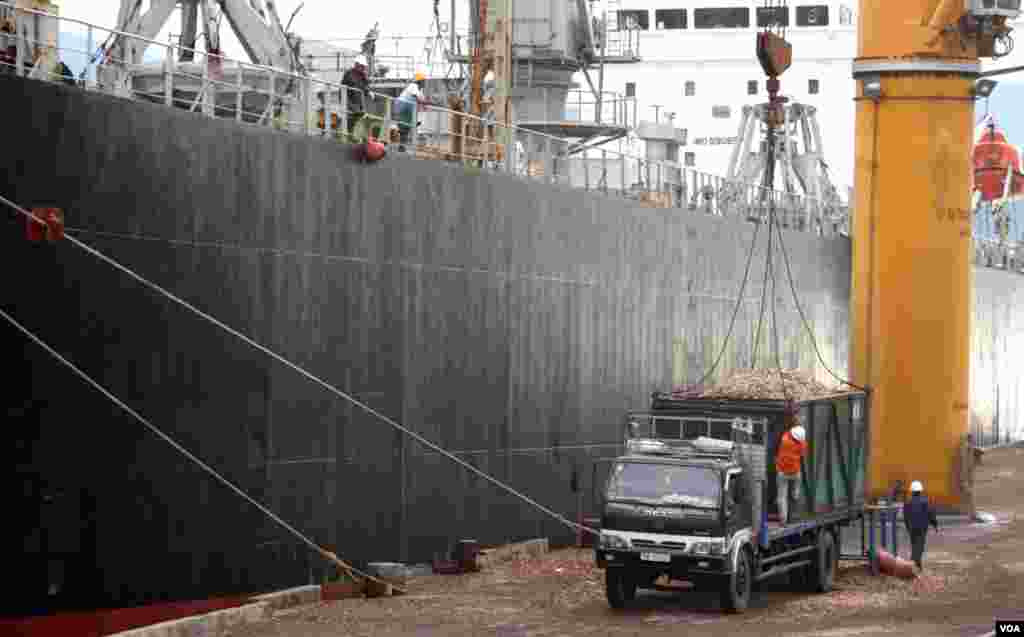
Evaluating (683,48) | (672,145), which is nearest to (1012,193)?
(683,48)

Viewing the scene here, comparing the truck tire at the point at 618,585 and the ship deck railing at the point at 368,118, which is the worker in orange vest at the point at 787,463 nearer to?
the truck tire at the point at 618,585

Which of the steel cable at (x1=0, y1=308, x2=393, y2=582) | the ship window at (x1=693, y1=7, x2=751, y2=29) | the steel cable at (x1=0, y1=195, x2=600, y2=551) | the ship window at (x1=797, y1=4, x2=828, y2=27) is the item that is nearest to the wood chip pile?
the steel cable at (x1=0, y1=195, x2=600, y2=551)

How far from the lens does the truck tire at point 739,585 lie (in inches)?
802

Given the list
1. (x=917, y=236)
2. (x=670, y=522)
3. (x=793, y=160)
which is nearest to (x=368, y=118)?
(x=670, y=522)

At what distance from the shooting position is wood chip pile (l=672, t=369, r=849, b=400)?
918 inches

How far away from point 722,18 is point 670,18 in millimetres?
1701

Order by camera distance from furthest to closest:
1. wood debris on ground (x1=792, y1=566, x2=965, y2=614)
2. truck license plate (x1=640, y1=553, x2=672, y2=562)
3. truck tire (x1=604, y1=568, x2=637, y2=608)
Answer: wood debris on ground (x1=792, y1=566, x2=965, y2=614) → truck tire (x1=604, y1=568, x2=637, y2=608) → truck license plate (x1=640, y1=553, x2=672, y2=562)

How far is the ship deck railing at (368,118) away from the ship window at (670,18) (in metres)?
15.4

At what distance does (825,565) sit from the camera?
919 inches

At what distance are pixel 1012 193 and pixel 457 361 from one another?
5355 centimetres

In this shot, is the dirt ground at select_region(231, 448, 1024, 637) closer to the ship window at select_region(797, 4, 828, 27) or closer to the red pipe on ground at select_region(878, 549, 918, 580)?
the red pipe on ground at select_region(878, 549, 918, 580)

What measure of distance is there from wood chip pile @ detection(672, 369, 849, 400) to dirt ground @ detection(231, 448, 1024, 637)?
8.52ft

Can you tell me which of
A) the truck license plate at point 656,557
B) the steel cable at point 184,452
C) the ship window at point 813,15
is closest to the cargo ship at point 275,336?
the steel cable at point 184,452

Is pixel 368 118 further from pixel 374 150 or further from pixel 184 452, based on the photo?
pixel 184 452
